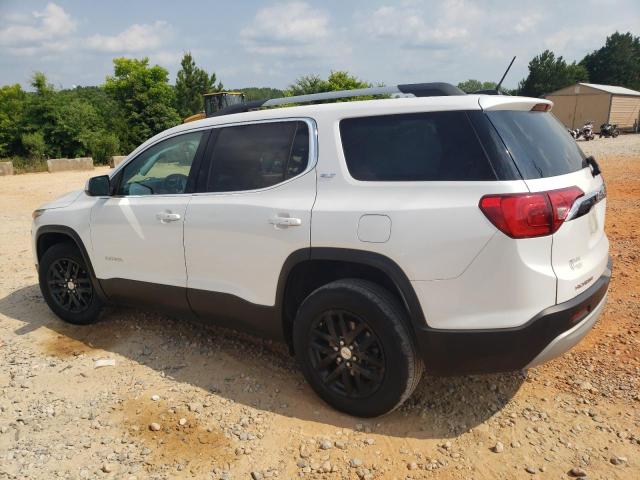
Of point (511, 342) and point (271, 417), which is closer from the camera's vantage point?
point (511, 342)

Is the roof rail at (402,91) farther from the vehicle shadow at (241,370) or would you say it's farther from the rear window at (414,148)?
the vehicle shadow at (241,370)

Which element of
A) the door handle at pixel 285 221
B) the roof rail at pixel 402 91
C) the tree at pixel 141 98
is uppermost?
the tree at pixel 141 98

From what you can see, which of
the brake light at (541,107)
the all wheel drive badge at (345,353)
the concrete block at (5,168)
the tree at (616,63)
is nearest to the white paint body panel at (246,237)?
the all wheel drive badge at (345,353)

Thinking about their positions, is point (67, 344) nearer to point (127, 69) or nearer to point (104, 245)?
point (104, 245)

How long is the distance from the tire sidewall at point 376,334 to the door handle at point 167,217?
122 centimetres

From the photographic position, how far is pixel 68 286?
4.39 m

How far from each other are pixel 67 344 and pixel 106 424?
1.44 metres

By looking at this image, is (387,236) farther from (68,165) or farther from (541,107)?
(68,165)

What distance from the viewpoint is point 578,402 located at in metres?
2.91

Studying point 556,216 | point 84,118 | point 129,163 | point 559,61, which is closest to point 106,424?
point 129,163

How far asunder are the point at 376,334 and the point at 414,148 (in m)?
1.06

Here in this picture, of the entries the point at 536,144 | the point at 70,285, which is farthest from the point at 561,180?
the point at 70,285

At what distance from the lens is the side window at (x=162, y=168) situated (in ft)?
11.8

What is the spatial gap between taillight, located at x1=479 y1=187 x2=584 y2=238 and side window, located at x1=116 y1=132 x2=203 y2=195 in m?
2.25
